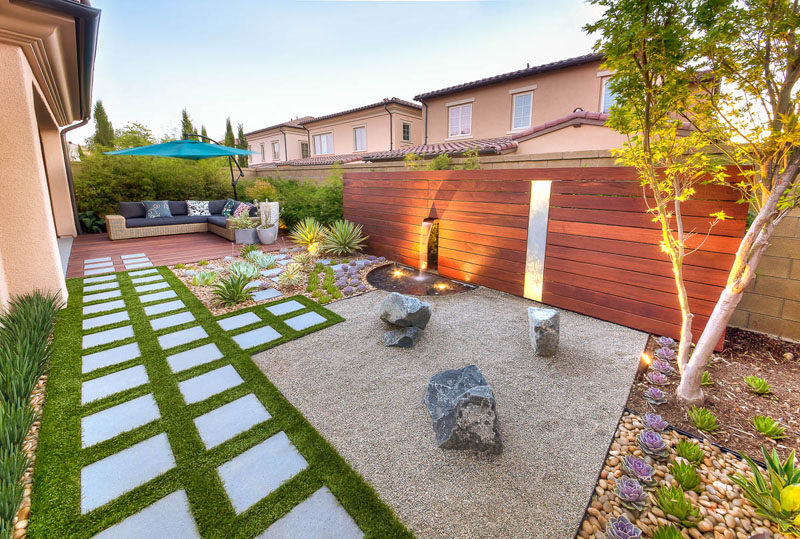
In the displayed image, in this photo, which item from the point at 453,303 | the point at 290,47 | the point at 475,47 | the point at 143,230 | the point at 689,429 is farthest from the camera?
the point at 290,47

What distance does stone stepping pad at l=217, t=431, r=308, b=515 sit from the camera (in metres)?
1.52

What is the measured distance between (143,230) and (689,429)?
32.9 feet

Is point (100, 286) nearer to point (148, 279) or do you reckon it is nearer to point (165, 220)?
point (148, 279)

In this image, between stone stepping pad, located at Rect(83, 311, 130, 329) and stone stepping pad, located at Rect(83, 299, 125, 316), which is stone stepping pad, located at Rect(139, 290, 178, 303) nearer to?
stone stepping pad, located at Rect(83, 299, 125, 316)

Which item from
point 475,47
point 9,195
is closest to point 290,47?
point 475,47

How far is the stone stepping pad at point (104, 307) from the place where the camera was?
11.8ft

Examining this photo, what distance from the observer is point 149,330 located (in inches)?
126

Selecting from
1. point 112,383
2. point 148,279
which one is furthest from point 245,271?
point 112,383

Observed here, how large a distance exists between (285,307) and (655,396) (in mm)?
3554

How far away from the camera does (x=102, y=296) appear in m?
4.05

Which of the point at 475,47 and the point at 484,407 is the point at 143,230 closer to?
the point at 484,407

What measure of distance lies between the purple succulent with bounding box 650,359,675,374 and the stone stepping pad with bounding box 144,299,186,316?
4.78 metres

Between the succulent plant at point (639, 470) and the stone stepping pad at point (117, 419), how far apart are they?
2.73 metres

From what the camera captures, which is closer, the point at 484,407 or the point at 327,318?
the point at 484,407
